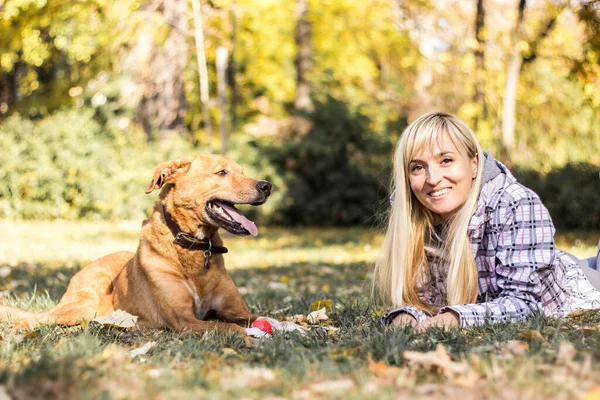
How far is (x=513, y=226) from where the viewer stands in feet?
12.8

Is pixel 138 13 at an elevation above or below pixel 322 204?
above

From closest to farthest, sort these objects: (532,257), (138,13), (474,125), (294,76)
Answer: (532,257)
(138,13)
(474,125)
(294,76)

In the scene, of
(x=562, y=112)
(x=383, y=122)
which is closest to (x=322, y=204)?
(x=383, y=122)

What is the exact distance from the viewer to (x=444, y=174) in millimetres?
3996

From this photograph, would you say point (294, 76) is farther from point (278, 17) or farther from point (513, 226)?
point (513, 226)

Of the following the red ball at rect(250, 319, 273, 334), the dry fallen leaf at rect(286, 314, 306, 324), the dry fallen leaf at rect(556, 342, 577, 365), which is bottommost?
the dry fallen leaf at rect(286, 314, 306, 324)

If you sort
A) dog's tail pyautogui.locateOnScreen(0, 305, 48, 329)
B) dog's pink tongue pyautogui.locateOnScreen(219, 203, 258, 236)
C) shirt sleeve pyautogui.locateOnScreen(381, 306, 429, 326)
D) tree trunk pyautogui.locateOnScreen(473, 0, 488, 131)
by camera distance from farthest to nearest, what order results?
tree trunk pyautogui.locateOnScreen(473, 0, 488, 131) → dog's pink tongue pyautogui.locateOnScreen(219, 203, 258, 236) → dog's tail pyautogui.locateOnScreen(0, 305, 48, 329) → shirt sleeve pyautogui.locateOnScreen(381, 306, 429, 326)

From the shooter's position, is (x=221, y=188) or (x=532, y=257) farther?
(x=221, y=188)

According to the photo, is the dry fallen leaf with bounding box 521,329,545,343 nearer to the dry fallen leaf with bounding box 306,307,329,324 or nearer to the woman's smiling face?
the woman's smiling face

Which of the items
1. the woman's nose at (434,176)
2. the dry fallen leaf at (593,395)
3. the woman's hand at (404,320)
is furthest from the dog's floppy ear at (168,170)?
the dry fallen leaf at (593,395)

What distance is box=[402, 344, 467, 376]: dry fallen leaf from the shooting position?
2648 millimetres

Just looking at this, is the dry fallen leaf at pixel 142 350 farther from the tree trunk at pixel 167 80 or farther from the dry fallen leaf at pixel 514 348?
Result: the tree trunk at pixel 167 80

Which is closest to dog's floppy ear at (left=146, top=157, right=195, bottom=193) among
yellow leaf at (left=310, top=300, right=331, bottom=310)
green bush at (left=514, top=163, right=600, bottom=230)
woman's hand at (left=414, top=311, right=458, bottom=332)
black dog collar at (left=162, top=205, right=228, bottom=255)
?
black dog collar at (left=162, top=205, right=228, bottom=255)

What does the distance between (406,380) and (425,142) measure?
6.04 feet
